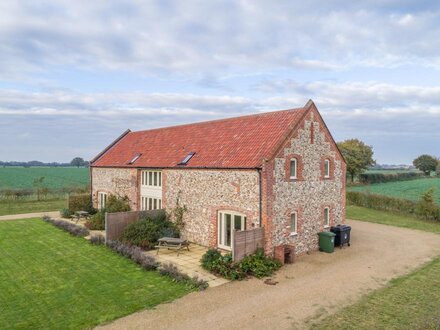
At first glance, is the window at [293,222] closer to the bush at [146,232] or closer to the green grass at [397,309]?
the green grass at [397,309]

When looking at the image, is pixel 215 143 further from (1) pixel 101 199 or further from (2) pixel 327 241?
(1) pixel 101 199

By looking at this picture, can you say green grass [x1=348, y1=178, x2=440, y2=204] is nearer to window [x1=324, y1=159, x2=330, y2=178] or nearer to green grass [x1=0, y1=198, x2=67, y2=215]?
window [x1=324, y1=159, x2=330, y2=178]

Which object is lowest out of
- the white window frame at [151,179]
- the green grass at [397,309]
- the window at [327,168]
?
the green grass at [397,309]

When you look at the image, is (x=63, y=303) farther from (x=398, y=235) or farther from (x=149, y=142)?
(x=398, y=235)

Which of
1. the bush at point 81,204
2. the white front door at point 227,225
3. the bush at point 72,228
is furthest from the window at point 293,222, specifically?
the bush at point 81,204

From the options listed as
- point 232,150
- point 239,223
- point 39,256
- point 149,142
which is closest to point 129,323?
point 239,223
